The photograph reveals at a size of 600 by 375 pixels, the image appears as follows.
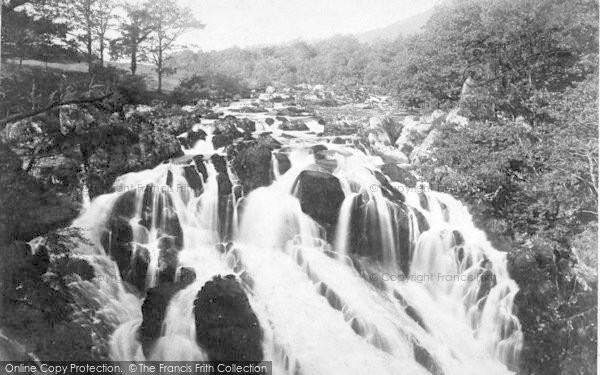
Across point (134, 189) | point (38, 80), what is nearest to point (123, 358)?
point (134, 189)

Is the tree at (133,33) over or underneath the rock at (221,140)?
over

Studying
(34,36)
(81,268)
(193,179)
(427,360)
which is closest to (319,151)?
(193,179)

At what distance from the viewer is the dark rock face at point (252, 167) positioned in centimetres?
775

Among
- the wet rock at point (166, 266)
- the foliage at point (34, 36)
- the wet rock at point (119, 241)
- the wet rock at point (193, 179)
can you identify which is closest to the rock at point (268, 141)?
the wet rock at point (193, 179)

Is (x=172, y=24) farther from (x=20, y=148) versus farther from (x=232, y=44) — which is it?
(x=20, y=148)

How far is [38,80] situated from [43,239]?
2.13 meters

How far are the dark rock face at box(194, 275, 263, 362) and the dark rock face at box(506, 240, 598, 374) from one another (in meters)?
4.08

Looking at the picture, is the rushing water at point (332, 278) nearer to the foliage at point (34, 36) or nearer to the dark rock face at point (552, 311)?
the dark rock face at point (552, 311)

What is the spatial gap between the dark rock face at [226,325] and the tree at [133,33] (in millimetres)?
3704

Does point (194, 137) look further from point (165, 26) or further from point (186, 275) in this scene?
point (186, 275)

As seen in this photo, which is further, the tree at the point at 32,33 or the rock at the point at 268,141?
the rock at the point at 268,141

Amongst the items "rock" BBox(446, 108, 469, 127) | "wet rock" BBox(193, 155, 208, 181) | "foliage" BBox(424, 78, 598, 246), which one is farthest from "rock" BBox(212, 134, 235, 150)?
"rock" BBox(446, 108, 469, 127)

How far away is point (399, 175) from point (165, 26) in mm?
4922

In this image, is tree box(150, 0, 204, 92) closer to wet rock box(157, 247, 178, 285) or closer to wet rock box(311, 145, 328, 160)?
wet rock box(157, 247, 178, 285)
